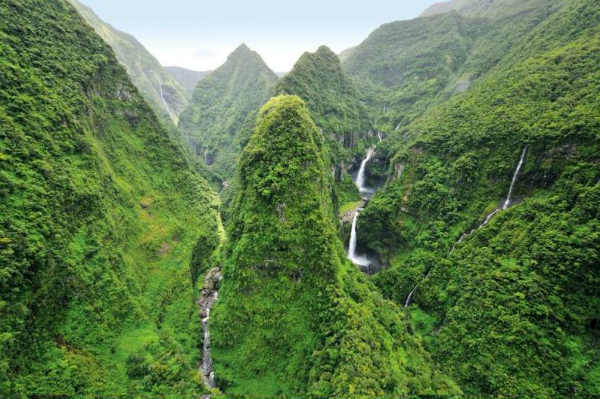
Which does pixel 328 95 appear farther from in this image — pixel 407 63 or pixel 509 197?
pixel 407 63

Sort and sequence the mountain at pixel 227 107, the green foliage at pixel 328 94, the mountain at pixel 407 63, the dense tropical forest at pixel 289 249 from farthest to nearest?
the mountain at pixel 227 107 < the mountain at pixel 407 63 < the green foliage at pixel 328 94 < the dense tropical forest at pixel 289 249

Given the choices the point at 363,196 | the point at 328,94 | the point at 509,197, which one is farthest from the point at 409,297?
the point at 328,94

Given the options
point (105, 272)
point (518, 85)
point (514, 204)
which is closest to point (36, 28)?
point (105, 272)

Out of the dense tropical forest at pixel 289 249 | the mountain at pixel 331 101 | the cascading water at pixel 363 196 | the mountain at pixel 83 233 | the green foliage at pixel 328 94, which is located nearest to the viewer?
the mountain at pixel 83 233

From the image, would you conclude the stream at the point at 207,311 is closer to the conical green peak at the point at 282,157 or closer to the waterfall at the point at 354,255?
the conical green peak at the point at 282,157

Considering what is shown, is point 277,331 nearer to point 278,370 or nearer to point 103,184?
point 278,370

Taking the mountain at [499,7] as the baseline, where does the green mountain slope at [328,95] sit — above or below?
below

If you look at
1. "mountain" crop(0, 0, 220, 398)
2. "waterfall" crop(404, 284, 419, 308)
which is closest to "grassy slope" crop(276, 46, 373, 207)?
"waterfall" crop(404, 284, 419, 308)

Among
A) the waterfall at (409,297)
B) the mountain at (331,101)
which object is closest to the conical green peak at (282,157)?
the waterfall at (409,297)
